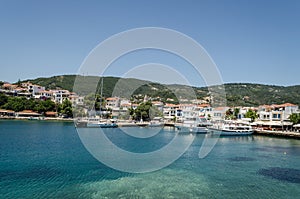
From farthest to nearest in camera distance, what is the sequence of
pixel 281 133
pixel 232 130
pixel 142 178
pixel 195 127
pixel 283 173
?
pixel 195 127
pixel 232 130
pixel 281 133
pixel 283 173
pixel 142 178

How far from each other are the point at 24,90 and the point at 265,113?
68.3 m

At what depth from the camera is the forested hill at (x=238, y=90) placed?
93188 millimetres

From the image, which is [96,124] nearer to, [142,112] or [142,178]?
[142,112]

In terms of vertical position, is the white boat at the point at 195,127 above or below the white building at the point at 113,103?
below

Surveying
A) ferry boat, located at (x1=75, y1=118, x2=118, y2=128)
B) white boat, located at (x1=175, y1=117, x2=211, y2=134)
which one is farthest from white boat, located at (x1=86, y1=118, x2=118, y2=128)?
white boat, located at (x1=175, y1=117, x2=211, y2=134)

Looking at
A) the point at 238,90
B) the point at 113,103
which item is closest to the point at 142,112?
the point at 113,103

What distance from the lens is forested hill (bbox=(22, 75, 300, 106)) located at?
93188mm

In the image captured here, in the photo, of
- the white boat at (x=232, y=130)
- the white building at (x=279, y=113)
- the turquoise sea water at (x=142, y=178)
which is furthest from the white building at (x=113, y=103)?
the turquoise sea water at (x=142, y=178)

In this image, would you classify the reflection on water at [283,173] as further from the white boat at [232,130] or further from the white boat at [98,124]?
the white boat at [98,124]

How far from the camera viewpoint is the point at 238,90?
123438mm

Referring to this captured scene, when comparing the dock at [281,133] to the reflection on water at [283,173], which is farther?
the dock at [281,133]

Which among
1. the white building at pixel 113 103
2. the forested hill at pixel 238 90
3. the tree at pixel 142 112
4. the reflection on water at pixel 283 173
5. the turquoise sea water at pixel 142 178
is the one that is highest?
the forested hill at pixel 238 90

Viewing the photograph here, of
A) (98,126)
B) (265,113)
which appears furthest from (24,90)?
(265,113)

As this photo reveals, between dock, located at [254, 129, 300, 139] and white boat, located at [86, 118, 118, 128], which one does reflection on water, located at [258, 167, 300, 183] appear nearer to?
dock, located at [254, 129, 300, 139]
